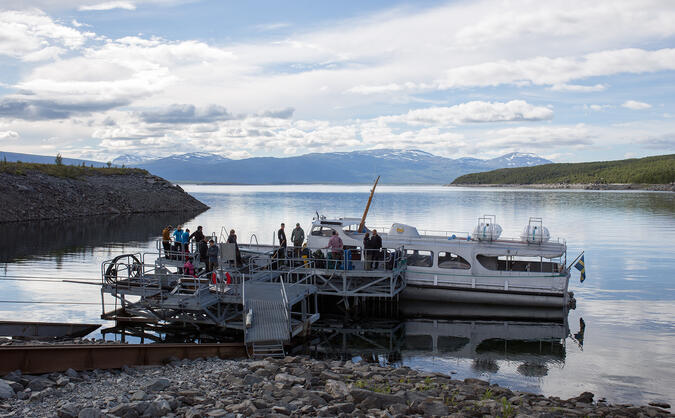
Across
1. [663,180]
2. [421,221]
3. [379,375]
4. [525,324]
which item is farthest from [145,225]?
[663,180]

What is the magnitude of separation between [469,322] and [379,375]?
10.2m

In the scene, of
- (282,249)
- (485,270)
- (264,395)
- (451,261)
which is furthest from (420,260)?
(264,395)

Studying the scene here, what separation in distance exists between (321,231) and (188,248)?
6456mm

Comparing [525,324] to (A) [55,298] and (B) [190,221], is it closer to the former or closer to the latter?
(A) [55,298]

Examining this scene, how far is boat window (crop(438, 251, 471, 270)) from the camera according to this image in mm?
24781

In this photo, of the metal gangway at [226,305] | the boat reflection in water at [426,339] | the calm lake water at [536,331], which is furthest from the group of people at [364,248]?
the metal gangway at [226,305]

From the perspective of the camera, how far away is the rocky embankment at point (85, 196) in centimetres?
6103

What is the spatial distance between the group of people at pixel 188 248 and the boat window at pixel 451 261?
1023cm

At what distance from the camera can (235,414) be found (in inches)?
372

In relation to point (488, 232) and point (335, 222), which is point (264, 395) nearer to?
point (335, 222)

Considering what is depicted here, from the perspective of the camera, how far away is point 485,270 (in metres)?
24.4

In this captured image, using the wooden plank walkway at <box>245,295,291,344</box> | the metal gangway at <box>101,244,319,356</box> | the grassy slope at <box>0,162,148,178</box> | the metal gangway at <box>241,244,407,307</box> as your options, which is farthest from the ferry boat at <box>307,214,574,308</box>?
the grassy slope at <box>0,162,148,178</box>

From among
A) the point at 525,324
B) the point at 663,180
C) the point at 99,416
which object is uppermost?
the point at 663,180

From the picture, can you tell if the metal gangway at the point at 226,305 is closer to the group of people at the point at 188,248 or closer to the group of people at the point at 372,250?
the group of people at the point at 188,248
